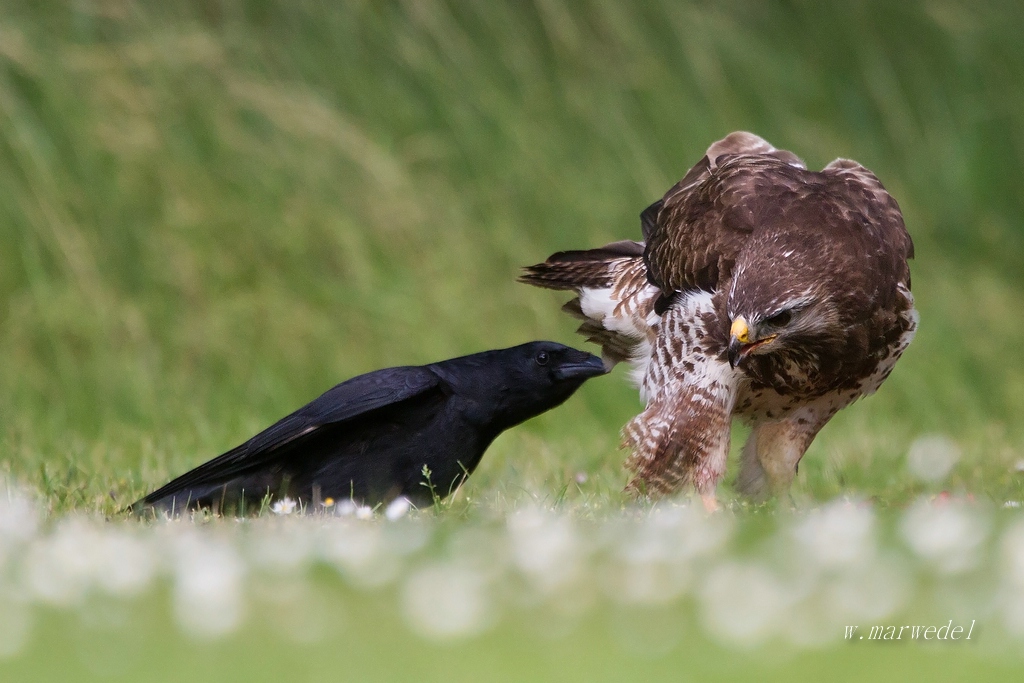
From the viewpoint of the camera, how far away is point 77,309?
259 inches

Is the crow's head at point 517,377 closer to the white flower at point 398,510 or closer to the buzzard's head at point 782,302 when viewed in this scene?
the white flower at point 398,510

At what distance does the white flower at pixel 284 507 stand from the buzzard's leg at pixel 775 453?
1.61 metres

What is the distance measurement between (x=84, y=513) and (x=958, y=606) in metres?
2.65

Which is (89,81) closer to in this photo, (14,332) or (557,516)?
(14,332)

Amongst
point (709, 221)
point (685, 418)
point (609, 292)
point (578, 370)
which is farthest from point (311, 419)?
point (709, 221)

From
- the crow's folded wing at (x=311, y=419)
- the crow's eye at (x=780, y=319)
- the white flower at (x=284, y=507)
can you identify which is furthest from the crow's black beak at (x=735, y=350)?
the white flower at (x=284, y=507)

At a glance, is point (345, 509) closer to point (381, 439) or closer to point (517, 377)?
point (381, 439)

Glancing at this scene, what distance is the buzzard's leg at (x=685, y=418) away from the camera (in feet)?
14.0

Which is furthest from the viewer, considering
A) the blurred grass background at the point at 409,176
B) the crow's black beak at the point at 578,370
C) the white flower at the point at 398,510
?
the blurred grass background at the point at 409,176

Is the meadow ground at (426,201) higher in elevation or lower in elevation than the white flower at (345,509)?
higher

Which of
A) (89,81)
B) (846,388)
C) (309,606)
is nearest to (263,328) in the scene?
(89,81)

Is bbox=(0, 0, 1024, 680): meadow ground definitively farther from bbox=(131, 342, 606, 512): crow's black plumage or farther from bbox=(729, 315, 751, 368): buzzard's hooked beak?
bbox=(729, 315, 751, 368): buzzard's hooked beak

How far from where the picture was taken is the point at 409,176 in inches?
288

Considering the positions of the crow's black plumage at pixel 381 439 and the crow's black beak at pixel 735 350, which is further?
the crow's black plumage at pixel 381 439
